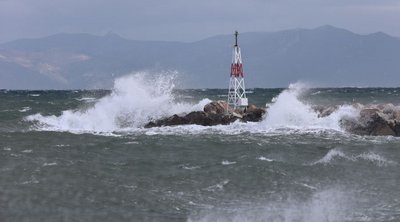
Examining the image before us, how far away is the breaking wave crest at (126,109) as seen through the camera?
4822 centimetres

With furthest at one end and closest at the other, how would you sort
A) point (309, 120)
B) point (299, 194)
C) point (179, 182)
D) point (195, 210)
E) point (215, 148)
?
point (309, 120)
point (215, 148)
point (179, 182)
point (299, 194)
point (195, 210)

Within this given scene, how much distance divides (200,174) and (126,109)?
29.2 m

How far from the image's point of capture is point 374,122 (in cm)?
4041

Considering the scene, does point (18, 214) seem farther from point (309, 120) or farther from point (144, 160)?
point (309, 120)

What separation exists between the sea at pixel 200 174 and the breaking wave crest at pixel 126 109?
4.40 m

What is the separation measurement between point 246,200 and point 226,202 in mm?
695

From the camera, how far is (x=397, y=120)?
4031cm

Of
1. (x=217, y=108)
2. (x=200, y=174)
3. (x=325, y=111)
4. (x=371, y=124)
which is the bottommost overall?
(x=200, y=174)

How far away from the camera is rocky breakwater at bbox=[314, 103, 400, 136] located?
3944cm

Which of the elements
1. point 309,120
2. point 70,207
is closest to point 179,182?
point 70,207

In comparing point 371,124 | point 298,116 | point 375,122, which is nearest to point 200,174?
point 371,124

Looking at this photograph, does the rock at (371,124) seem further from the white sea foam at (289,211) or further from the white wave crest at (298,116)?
the white sea foam at (289,211)

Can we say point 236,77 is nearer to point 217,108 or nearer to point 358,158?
point 217,108

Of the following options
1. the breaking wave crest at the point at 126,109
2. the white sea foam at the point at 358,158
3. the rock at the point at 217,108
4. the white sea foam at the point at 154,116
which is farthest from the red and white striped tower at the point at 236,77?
the white sea foam at the point at 358,158
